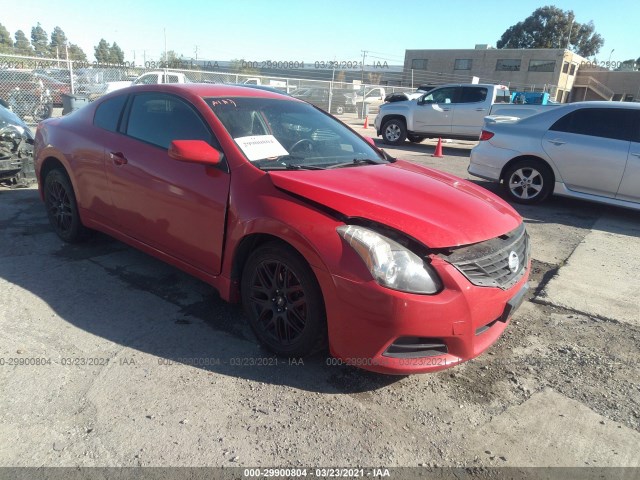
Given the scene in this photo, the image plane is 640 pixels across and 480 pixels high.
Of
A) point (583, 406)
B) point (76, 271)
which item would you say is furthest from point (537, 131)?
point (76, 271)

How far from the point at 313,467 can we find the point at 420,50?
61598 millimetres

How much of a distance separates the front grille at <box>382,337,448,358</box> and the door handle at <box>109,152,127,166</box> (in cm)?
261

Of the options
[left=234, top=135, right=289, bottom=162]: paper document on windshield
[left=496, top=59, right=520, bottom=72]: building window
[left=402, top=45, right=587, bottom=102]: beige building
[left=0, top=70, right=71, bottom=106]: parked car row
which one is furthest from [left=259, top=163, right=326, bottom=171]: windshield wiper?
[left=496, top=59, right=520, bottom=72]: building window

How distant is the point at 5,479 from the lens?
1.99 metres

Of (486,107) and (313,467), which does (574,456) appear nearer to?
(313,467)

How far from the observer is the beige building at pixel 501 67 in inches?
1937

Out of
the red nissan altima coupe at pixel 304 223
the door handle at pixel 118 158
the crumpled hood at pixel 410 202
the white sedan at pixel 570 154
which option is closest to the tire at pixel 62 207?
the red nissan altima coupe at pixel 304 223

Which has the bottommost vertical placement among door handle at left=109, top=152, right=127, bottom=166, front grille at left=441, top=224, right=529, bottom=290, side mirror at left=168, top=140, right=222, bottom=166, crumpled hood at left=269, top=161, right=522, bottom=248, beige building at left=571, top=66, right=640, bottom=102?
front grille at left=441, top=224, right=529, bottom=290

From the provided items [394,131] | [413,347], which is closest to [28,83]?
[394,131]

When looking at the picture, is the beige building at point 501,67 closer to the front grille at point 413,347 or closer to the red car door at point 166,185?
the red car door at point 166,185

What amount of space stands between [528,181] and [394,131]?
7764 millimetres

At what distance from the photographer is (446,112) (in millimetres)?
13688

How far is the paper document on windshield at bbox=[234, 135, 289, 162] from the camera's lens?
3.14m

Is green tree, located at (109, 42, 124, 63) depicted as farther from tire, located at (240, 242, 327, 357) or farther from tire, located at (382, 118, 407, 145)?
tire, located at (240, 242, 327, 357)
